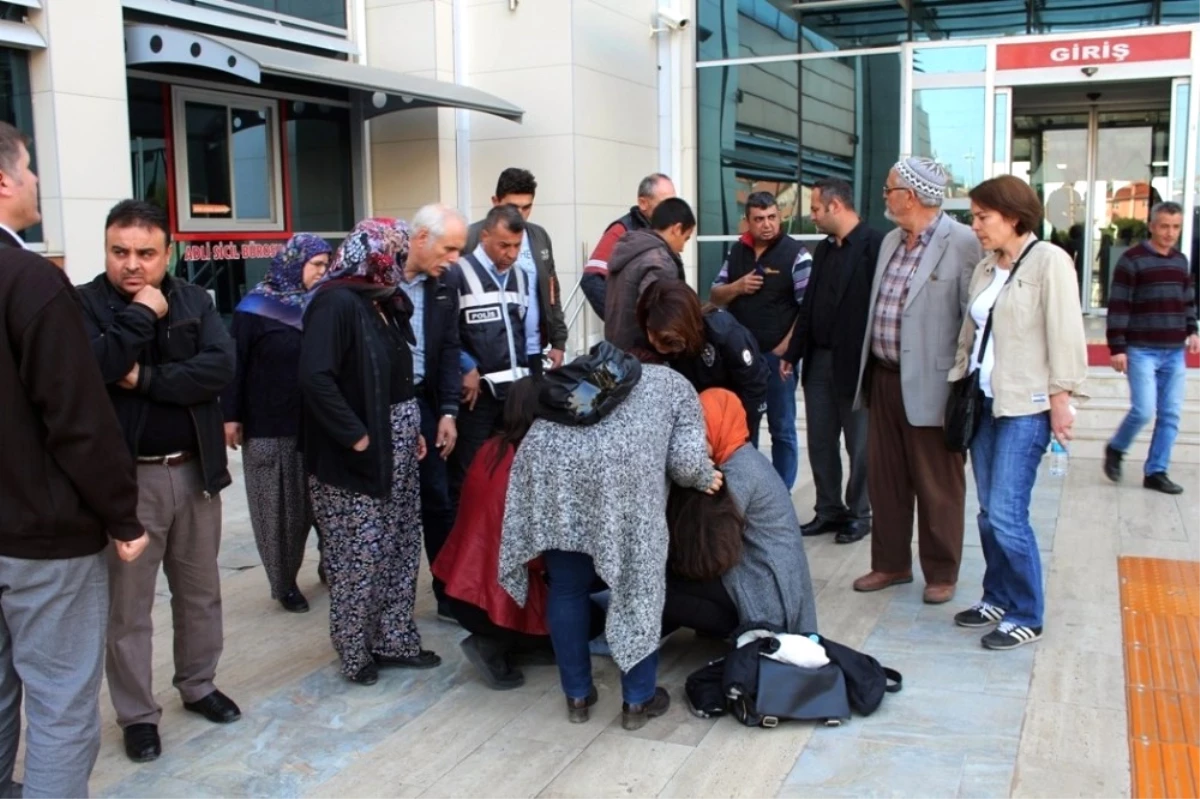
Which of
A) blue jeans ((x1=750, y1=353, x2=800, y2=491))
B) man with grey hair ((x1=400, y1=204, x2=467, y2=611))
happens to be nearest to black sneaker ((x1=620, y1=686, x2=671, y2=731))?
man with grey hair ((x1=400, y1=204, x2=467, y2=611))

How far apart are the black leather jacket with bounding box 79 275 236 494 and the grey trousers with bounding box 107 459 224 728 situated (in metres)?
0.11

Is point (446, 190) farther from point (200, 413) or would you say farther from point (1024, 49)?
point (200, 413)

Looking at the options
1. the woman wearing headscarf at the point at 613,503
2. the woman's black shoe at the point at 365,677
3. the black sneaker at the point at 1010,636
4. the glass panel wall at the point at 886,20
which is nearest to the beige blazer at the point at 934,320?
the black sneaker at the point at 1010,636

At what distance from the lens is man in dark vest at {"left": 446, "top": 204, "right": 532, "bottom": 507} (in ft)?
15.9

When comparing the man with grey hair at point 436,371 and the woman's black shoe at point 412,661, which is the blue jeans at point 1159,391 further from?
the woman's black shoe at point 412,661

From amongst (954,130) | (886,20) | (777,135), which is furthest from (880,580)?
(886,20)

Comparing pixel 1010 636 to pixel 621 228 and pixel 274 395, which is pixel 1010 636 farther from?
pixel 274 395

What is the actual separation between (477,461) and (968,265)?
7.48 feet

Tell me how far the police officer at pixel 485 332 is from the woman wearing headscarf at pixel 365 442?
71 cm

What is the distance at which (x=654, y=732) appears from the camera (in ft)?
11.9

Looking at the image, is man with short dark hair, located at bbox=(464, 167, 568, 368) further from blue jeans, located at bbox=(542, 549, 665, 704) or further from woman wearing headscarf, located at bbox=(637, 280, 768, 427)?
blue jeans, located at bbox=(542, 549, 665, 704)

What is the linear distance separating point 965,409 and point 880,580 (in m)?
1.05

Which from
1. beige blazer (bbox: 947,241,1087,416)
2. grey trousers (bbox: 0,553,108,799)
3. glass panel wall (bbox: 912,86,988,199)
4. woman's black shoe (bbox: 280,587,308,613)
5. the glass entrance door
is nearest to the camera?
grey trousers (bbox: 0,553,108,799)

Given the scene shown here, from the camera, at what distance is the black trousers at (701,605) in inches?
156
